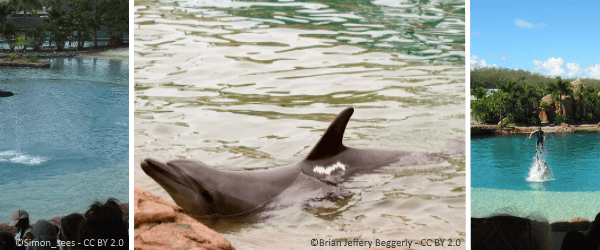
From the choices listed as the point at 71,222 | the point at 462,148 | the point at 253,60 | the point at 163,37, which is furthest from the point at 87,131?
the point at 462,148

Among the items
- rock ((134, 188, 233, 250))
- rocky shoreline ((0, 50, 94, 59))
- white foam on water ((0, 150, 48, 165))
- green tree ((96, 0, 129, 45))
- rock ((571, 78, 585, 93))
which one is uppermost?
green tree ((96, 0, 129, 45))

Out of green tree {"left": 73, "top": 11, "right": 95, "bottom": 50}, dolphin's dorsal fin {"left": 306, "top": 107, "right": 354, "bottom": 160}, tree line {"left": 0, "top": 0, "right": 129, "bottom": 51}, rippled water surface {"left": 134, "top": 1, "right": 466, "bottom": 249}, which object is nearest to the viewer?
dolphin's dorsal fin {"left": 306, "top": 107, "right": 354, "bottom": 160}

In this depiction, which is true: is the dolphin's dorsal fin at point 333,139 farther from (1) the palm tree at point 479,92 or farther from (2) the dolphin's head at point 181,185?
(1) the palm tree at point 479,92

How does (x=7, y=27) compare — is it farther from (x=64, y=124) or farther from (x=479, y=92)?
(x=479, y=92)

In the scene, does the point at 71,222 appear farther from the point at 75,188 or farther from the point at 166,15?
the point at 166,15

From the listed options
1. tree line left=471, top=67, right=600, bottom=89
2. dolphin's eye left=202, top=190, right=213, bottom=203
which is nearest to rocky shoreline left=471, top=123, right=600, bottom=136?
tree line left=471, top=67, right=600, bottom=89

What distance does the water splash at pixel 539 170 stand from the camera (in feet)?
17.9

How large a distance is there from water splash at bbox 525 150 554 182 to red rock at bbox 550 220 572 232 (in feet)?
1.76

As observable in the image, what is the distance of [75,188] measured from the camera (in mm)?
5375

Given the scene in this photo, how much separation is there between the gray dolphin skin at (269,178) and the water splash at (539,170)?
1085mm

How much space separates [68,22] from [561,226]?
6867 millimetres

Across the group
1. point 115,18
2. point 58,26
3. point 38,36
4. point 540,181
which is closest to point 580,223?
point 540,181

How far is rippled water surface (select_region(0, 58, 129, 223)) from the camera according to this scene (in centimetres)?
528

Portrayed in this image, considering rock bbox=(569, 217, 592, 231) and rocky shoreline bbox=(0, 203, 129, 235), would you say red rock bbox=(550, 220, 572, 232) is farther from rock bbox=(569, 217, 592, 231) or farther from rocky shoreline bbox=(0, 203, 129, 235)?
rocky shoreline bbox=(0, 203, 129, 235)
